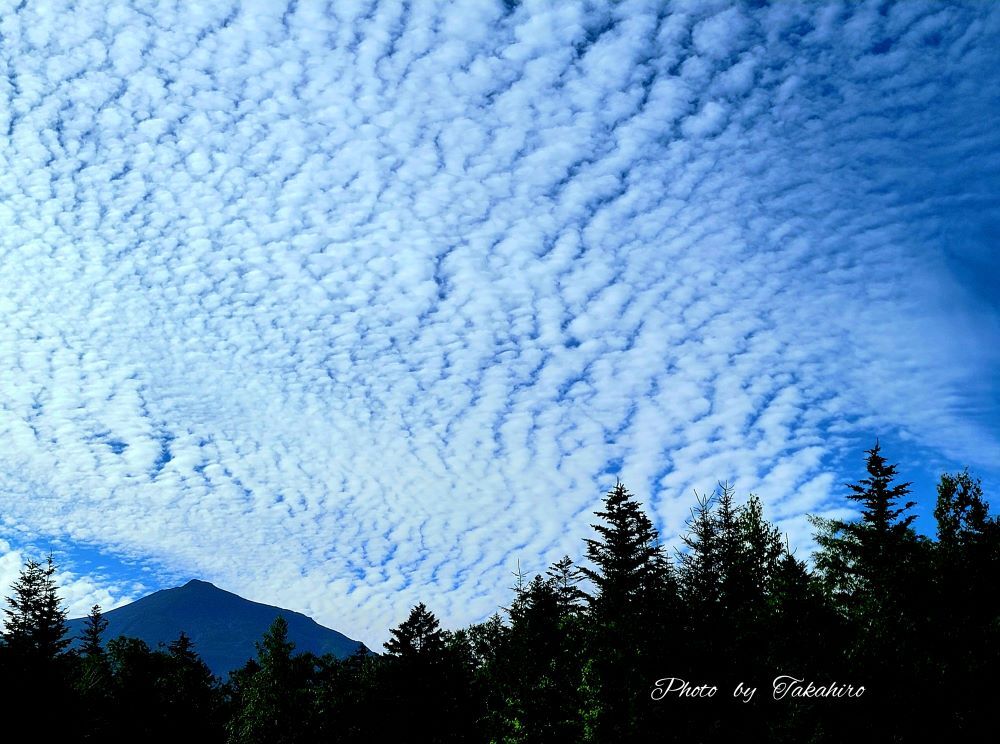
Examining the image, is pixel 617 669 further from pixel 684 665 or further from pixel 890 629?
pixel 890 629

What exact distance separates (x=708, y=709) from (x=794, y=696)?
296cm

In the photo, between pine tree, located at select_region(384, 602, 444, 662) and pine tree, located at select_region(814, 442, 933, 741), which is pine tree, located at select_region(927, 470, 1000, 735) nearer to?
pine tree, located at select_region(814, 442, 933, 741)

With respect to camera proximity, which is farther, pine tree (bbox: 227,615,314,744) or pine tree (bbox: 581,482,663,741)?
pine tree (bbox: 227,615,314,744)

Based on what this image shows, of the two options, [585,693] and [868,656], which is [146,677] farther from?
[868,656]

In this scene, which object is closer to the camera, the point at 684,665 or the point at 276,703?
the point at 684,665

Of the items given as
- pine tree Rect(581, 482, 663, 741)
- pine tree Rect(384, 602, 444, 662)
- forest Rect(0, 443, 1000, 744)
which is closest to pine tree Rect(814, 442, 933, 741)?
forest Rect(0, 443, 1000, 744)

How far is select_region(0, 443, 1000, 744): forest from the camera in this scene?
17672 millimetres

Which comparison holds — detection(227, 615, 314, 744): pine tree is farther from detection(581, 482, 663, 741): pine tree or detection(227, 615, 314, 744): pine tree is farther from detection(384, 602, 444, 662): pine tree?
detection(581, 482, 663, 741): pine tree

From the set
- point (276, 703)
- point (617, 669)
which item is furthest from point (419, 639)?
point (617, 669)

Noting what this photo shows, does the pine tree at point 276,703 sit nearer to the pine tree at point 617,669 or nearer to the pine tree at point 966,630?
the pine tree at point 617,669

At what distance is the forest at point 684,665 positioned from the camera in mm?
17672

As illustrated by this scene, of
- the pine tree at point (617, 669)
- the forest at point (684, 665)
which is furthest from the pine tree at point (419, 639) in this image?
the pine tree at point (617, 669)

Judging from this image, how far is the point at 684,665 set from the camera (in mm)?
21078

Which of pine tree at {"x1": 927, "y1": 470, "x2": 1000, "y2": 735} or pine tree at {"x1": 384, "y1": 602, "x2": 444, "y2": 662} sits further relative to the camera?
pine tree at {"x1": 384, "y1": 602, "x2": 444, "y2": 662}
